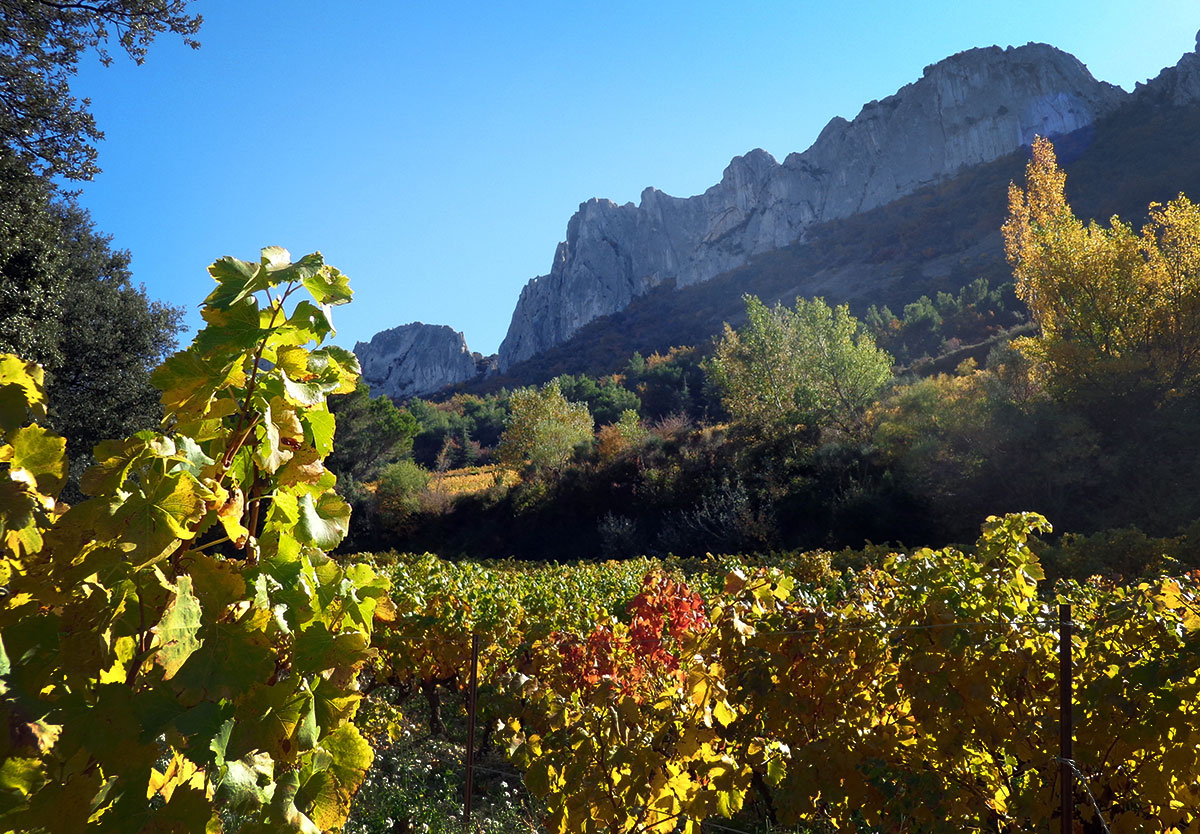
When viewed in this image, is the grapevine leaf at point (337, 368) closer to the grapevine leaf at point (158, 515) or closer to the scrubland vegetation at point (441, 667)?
the scrubland vegetation at point (441, 667)

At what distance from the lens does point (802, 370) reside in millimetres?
21766

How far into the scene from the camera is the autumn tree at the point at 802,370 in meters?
18.5

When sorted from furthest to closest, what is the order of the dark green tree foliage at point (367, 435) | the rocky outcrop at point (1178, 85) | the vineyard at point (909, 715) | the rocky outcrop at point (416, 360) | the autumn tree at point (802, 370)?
the rocky outcrop at point (416, 360) → the rocky outcrop at point (1178, 85) → the dark green tree foliage at point (367, 435) → the autumn tree at point (802, 370) → the vineyard at point (909, 715)

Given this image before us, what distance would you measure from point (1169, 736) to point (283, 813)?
7.26 ft

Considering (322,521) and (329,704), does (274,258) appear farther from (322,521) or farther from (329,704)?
(329,704)

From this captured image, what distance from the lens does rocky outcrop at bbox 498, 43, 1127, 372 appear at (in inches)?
2288

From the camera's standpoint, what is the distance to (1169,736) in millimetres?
1815

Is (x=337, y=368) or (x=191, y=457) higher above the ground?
(x=337, y=368)

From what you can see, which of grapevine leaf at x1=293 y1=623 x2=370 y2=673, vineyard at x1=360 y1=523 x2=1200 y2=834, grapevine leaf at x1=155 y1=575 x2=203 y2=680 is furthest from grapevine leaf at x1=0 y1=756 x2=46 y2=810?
vineyard at x1=360 y1=523 x2=1200 y2=834

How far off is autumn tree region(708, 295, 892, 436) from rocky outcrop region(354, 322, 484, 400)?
66083 millimetres

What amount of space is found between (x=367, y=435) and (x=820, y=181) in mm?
57253

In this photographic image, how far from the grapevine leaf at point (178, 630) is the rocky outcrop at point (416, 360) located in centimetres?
8590

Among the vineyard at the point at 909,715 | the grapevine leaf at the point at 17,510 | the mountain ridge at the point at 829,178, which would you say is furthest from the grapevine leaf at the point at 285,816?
the mountain ridge at the point at 829,178

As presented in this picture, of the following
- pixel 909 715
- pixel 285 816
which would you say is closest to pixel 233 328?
A: pixel 285 816
